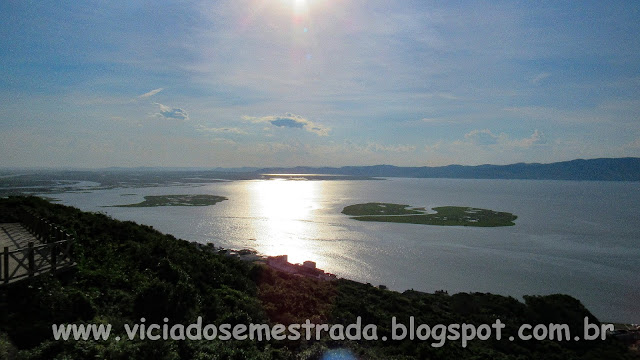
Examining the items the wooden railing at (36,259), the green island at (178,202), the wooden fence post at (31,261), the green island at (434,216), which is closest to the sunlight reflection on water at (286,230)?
the green island at (434,216)

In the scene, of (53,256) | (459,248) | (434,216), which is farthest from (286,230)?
(53,256)

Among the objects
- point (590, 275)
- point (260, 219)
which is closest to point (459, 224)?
point (590, 275)

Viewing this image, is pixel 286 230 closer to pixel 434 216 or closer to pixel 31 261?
pixel 434 216

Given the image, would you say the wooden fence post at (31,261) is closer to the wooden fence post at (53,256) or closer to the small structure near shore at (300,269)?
the wooden fence post at (53,256)

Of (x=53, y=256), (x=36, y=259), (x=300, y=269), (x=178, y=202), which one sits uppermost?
(x=53, y=256)

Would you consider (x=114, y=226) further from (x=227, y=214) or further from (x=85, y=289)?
(x=227, y=214)

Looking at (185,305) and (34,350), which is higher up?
(34,350)
